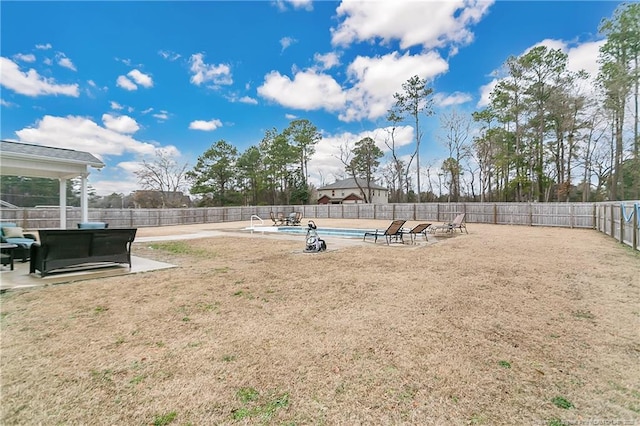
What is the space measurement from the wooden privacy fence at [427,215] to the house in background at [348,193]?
1549 centimetres

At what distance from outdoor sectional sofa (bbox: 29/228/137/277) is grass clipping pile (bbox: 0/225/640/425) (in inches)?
35.1

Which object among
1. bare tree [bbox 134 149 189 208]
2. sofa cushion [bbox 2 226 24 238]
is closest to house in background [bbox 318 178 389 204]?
bare tree [bbox 134 149 189 208]

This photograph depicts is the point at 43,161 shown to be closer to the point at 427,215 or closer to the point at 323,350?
the point at 323,350

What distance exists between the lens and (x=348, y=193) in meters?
45.4

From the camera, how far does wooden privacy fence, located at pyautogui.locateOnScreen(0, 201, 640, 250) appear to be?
10703mm

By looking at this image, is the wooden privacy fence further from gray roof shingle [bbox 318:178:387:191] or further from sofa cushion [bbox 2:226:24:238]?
gray roof shingle [bbox 318:178:387:191]

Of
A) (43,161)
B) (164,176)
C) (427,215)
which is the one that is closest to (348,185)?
(427,215)

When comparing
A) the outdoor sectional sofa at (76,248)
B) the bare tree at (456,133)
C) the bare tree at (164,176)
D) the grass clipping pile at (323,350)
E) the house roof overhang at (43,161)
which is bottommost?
the grass clipping pile at (323,350)

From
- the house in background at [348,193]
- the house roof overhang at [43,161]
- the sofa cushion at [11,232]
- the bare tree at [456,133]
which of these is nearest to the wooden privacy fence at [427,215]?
the house roof overhang at [43,161]

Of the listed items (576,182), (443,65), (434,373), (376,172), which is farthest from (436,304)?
(376,172)

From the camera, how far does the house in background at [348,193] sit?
44094 mm

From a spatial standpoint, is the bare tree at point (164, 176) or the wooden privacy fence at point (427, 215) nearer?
the wooden privacy fence at point (427, 215)

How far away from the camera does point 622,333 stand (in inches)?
118

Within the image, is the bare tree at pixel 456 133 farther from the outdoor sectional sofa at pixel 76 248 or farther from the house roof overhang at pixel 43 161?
the outdoor sectional sofa at pixel 76 248
